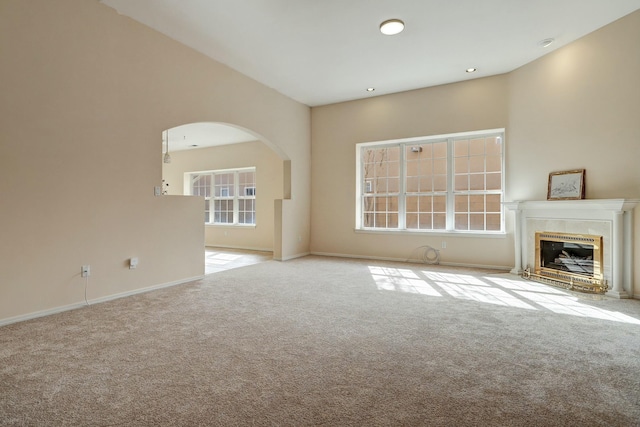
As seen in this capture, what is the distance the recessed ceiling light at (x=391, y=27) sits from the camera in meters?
3.76

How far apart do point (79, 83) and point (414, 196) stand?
17.3ft

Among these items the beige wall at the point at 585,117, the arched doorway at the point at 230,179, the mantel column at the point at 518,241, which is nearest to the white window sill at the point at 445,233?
the mantel column at the point at 518,241

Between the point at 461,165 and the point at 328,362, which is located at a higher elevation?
the point at 461,165

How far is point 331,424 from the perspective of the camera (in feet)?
4.93

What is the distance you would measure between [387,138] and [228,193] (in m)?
4.83

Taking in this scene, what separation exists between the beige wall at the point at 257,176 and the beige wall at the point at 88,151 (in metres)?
3.34

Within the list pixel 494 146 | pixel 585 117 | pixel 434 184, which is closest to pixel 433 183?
pixel 434 184

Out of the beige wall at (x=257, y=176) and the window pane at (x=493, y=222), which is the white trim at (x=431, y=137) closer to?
the window pane at (x=493, y=222)

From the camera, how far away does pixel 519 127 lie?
16.6ft

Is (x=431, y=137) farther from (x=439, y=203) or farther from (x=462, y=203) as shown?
(x=462, y=203)

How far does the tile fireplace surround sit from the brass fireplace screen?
0.07 meters

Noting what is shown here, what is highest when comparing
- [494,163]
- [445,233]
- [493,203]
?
[494,163]

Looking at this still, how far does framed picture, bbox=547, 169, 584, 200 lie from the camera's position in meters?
4.20

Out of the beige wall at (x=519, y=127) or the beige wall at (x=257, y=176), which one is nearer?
the beige wall at (x=519, y=127)
